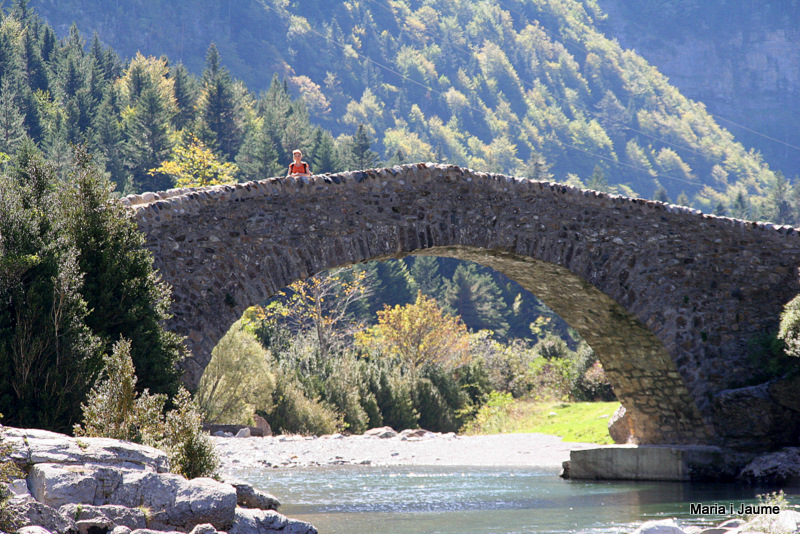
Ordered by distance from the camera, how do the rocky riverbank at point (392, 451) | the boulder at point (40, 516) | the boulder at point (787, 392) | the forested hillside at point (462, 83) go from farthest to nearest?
the forested hillside at point (462, 83)
the rocky riverbank at point (392, 451)
the boulder at point (787, 392)
the boulder at point (40, 516)

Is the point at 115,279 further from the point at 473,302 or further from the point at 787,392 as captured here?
the point at 473,302

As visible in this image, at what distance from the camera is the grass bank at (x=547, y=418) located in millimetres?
18984

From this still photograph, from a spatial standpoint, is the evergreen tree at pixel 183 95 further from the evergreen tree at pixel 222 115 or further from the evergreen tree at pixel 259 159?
the evergreen tree at pixel 259 159

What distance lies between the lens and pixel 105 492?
18.6ft

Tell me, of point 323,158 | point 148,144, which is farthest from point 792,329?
point 148,144

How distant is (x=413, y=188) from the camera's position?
11.7m

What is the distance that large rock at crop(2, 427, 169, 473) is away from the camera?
18.4 feet

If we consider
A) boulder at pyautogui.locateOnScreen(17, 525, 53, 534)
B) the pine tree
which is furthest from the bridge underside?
the pine tree

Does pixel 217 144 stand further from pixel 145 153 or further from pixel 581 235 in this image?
pixel 581 235

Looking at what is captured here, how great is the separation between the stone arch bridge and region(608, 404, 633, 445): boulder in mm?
459

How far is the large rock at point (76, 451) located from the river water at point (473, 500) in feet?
10.3

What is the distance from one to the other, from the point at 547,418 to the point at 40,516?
59.2ft

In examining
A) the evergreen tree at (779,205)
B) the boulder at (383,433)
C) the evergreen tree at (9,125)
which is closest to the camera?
the boulder at (383,433)

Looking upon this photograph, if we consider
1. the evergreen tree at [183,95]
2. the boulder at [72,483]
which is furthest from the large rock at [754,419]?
the evergreen tree at [183,95]
